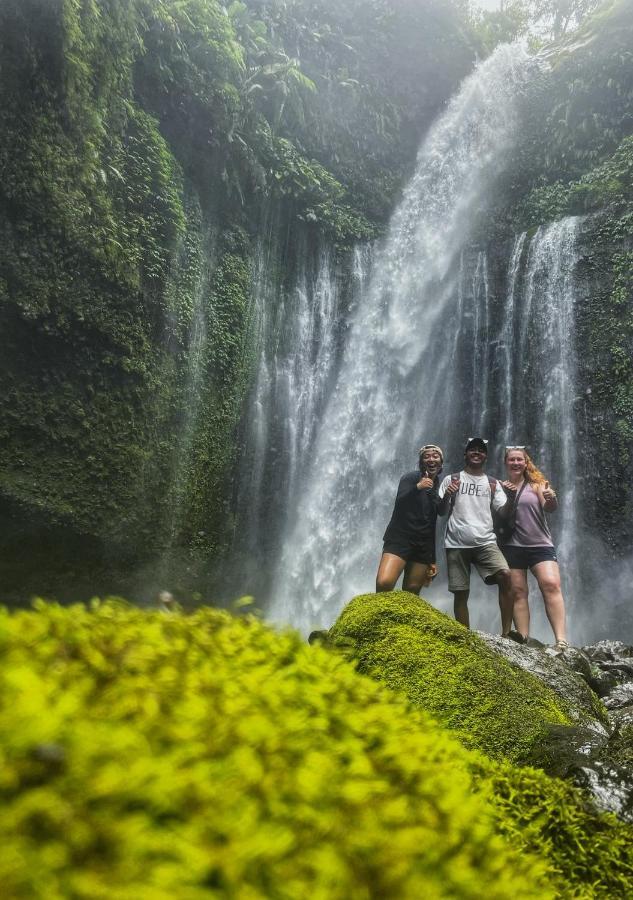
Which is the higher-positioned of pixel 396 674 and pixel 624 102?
pixel 624 102

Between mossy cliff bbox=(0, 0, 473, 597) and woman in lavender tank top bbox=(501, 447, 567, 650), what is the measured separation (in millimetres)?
6943

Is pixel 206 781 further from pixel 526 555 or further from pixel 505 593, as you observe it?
pixel 526 555

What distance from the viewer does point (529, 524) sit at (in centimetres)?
619

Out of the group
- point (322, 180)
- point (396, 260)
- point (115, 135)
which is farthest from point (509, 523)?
point (322, 180)

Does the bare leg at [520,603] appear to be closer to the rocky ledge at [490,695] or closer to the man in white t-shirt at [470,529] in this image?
the man in white t-shirt at [470,529]

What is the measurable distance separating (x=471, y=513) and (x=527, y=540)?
934 mm

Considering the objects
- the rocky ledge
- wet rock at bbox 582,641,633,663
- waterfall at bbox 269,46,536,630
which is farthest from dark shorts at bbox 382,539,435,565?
waterfall at bbox 269,46,536,630

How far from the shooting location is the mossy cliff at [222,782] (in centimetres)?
63

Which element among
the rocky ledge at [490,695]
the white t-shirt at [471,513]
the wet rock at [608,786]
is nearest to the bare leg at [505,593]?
the white t-shirt at [471,513]

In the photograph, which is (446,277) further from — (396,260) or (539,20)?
(539,20)

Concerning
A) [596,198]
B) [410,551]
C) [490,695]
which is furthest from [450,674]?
[596,198]

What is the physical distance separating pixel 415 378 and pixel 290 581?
223 inches

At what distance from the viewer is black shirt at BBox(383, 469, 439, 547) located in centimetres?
557

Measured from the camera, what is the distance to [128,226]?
1029 centimetres
